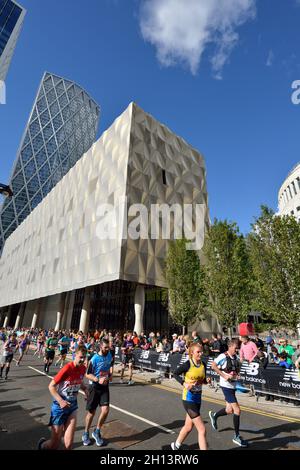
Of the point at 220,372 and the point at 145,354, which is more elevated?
the point at 220,372

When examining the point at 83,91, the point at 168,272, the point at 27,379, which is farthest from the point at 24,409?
the point at 83,91

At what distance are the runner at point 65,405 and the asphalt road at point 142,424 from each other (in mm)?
1099

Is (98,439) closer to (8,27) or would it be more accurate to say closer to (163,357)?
(163,357)

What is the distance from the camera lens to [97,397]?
18.5ft

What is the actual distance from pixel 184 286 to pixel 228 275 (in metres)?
4.40

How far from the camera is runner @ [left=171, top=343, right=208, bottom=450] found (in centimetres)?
460

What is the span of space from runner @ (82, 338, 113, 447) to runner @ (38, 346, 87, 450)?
930 millimetres

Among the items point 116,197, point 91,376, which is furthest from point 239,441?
point 116,197

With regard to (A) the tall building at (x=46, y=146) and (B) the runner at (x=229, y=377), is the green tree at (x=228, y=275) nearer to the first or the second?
(B) the runner at (x=229, y=377)

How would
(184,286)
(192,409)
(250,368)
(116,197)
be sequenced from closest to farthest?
(192,409), (250,368), (184,286), (116,197)

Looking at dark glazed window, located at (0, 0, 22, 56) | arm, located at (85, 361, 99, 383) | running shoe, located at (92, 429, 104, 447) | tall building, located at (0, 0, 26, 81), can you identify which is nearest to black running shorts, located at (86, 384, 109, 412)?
arm, located at (85, 361, 99, 383)

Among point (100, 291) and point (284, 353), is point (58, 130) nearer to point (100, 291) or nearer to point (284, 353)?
point (100, 291)

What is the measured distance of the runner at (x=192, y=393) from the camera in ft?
15.1

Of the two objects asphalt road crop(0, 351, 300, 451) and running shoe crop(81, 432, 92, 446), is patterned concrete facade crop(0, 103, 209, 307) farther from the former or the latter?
running shoe crop(81, 432, 92, 446)
